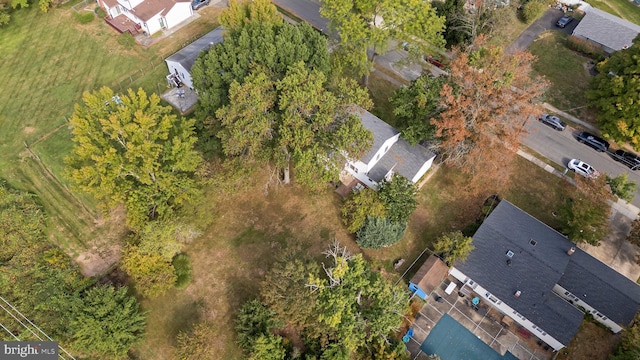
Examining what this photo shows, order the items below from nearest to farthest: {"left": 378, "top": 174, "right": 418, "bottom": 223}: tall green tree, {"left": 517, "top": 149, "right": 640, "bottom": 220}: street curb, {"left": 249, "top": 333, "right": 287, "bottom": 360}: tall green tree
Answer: {"left": 249, "top": 333, "right": 287, "bottom": 360}: tall green tree
{"left": 378, "top": 174, "right": 418, "bottom": 223}: tall green tree
{"left": 517, "top": 149, "right": 640, "bottom": 220}: street curb

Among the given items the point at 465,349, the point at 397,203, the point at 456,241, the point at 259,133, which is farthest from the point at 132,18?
the point at 465,349

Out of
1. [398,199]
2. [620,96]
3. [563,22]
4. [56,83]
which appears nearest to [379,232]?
[398,199]

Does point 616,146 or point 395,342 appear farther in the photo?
point 616,146

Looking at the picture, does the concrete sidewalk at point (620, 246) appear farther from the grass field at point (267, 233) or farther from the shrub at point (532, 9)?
the shrub at point (532, 9)

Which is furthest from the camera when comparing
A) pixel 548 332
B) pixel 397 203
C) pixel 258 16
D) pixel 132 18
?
pixel 132 18

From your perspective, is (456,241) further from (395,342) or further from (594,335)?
(594,335)

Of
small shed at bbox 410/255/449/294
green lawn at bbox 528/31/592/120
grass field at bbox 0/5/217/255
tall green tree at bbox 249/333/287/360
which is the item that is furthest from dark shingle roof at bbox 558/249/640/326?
grass field at bbox 0/5/217/255

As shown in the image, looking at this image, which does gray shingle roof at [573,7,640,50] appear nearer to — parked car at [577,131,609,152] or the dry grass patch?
parked car at [577,131,609,152]
